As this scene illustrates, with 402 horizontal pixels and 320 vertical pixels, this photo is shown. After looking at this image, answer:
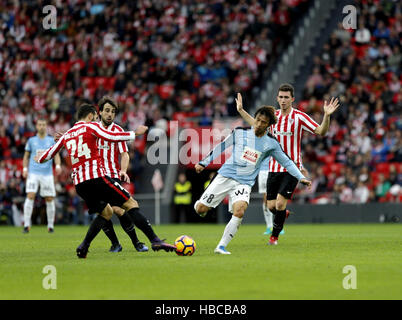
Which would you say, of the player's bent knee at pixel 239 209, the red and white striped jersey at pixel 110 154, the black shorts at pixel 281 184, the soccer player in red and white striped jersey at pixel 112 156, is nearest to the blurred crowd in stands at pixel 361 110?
the black shorts at pixel 281 184

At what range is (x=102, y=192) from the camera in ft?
37.7

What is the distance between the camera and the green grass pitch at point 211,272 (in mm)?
7664

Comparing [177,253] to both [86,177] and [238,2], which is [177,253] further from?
[238,2]

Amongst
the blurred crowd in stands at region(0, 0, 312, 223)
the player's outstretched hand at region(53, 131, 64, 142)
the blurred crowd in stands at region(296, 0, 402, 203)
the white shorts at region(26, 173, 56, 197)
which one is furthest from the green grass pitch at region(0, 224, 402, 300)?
the blurred crowd in stands at region(0, 0, 312, 223)

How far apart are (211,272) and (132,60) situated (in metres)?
22.7

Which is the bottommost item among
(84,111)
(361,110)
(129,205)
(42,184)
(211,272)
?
(42,184)

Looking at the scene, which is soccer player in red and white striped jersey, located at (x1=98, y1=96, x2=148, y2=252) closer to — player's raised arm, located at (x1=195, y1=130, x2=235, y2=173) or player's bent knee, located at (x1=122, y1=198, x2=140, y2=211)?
player's bent knee, located at (x1=122, y1=198, x2=140, y2=211)

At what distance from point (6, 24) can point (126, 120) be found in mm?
9076

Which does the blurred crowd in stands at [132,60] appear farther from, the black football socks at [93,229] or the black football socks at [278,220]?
the black football socks at [93,229]

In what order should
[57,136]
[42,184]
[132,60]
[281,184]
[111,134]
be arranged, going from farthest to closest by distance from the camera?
[132,60], [42,184], [281,184], [57,136], [111,134]

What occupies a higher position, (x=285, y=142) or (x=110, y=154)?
(x=285, y=142)

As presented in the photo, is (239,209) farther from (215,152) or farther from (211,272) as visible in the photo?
(211,272)

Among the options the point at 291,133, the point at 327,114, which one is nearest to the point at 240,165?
the point at 327,114

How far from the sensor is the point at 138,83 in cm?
3056
